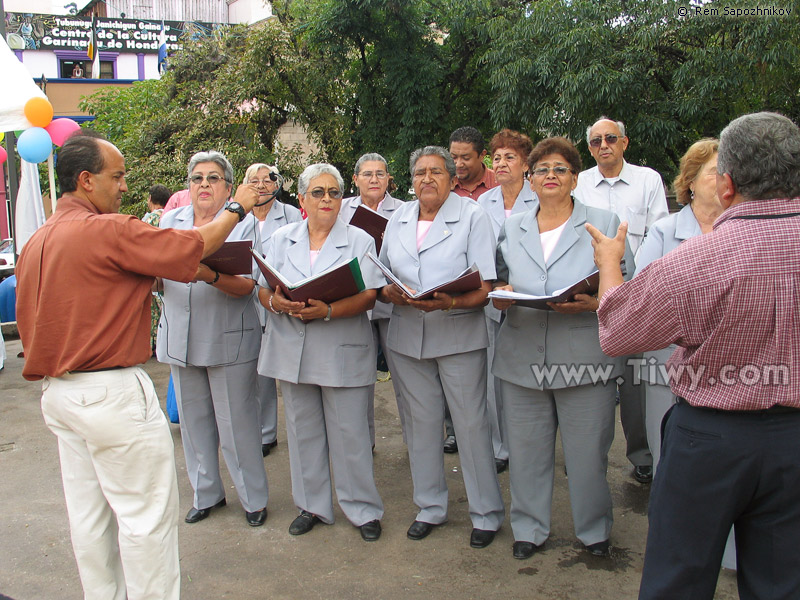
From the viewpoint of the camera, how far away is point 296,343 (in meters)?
4.09

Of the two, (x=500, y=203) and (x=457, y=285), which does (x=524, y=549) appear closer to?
(x=457, y=285)

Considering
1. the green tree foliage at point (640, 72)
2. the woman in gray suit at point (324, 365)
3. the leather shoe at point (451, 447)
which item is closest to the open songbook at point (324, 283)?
the woman in gray suit at point (324, 365)

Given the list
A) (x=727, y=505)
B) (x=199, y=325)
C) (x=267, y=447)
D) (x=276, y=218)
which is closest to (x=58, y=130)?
(x=276, y=218)

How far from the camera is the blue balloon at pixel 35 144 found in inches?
267

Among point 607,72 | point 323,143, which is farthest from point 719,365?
point 323,143

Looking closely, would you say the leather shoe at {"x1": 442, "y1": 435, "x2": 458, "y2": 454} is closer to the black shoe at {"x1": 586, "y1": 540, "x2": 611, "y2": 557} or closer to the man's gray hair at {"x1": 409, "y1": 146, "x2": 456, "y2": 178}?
the black shoe at {"x1": 586, "y1": 540, "x2": 611, "y2": 557}

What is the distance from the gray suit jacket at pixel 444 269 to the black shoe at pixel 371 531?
3.42 feet

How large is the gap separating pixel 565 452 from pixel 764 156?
2.09 meters

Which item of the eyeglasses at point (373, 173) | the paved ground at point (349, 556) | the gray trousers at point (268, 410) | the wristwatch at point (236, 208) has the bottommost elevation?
the paved ground at point (349, 556)

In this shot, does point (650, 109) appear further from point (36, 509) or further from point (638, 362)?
point (36, 509)

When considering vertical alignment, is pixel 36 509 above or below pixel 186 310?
below

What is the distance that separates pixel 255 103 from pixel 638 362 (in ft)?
31.6

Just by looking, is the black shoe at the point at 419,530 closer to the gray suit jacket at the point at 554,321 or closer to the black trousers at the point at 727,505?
the gray suit jacket at the point at 554,321

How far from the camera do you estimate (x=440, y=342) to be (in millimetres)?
3957
